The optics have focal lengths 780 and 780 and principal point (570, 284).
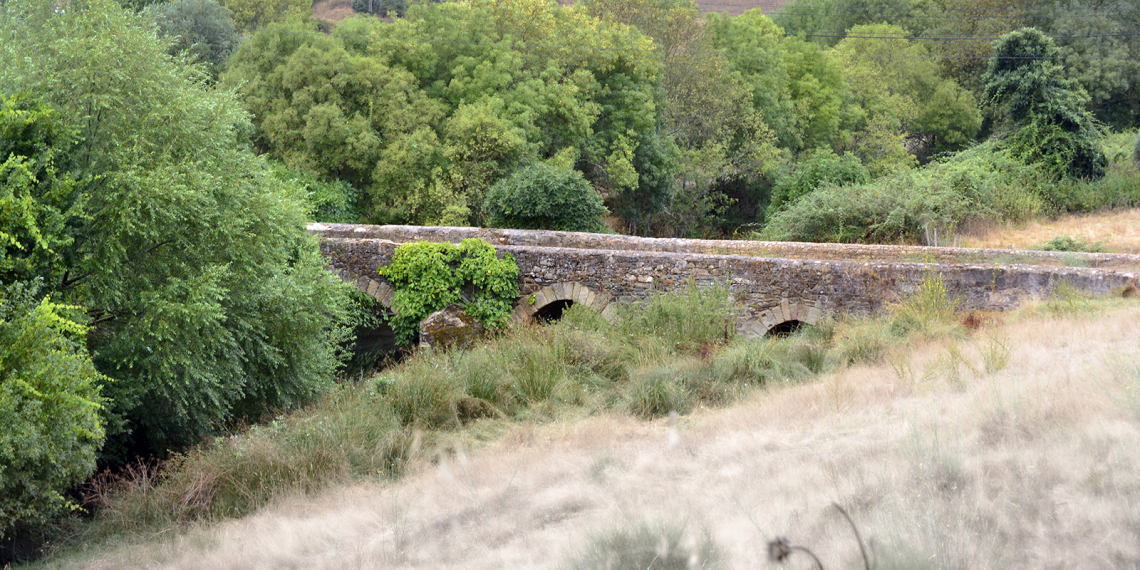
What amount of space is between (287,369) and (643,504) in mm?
6033

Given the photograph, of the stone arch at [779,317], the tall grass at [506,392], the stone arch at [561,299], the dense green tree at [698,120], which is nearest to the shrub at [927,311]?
the tall grass at [506,392]

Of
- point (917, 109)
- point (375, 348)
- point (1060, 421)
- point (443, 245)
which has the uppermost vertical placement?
point (917, 109)

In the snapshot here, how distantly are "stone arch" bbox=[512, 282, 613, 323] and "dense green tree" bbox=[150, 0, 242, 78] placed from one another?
1846 cm

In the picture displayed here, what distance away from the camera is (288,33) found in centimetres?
2250

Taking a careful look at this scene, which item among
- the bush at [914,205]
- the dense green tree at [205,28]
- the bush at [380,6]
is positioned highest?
the bush at [380,6]

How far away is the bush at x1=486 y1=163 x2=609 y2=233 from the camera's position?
1803 centimetres

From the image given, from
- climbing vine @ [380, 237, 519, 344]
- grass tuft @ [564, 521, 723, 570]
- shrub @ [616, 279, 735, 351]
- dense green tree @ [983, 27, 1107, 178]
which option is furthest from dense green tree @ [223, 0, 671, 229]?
grass tuft @ [564, 521, 723, 570]

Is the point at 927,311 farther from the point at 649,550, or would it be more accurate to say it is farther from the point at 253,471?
the point at 253,471

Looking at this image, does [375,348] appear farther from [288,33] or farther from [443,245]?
[288,33]

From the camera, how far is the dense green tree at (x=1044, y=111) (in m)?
18.8

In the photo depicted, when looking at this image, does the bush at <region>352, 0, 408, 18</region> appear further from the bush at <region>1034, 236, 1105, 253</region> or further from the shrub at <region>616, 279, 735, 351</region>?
the shrub at <region>616, 279, 735, 351</region>

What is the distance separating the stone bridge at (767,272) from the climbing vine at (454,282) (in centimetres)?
27

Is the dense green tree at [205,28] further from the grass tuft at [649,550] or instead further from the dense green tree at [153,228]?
the grass tuft at [649,550]

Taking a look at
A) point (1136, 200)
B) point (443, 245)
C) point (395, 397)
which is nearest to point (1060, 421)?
point (395, 397)
